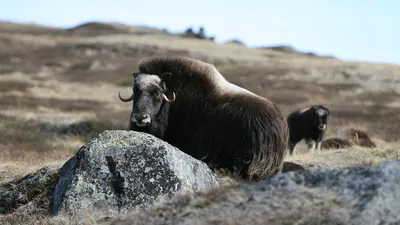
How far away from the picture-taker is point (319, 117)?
21875 millimetres

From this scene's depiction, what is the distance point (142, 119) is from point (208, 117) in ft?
3.01

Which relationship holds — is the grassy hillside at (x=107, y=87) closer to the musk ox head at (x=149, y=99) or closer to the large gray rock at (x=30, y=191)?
the large gray rock at (x=30, y=191)

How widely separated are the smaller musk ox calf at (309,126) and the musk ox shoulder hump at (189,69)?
10.8 metres

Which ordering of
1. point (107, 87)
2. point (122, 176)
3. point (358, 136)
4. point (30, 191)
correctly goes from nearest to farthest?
point (122, 176) < point (30, 191) < point (358, 136) < point (107, 87)

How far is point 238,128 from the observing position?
9.20 meters

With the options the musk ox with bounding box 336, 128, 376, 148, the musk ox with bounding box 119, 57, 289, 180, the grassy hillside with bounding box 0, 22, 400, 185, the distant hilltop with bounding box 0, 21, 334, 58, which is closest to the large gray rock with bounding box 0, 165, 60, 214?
the grassy hillside with bounding box 0, 22, 400, 185

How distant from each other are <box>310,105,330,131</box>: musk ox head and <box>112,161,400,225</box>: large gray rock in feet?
52.6

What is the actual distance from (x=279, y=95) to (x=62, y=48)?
35601 millimetres

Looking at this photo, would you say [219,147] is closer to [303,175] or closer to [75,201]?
[75,201]

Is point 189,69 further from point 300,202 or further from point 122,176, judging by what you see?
point 300,202

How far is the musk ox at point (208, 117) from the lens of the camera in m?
9.15

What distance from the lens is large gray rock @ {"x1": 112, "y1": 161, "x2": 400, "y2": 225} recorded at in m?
4.94

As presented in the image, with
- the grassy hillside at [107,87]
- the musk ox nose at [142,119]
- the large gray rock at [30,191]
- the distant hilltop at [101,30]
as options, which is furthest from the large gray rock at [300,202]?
the distant hilltop at [101,30]

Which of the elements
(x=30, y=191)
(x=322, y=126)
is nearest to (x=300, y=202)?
(x=30, y=191)
